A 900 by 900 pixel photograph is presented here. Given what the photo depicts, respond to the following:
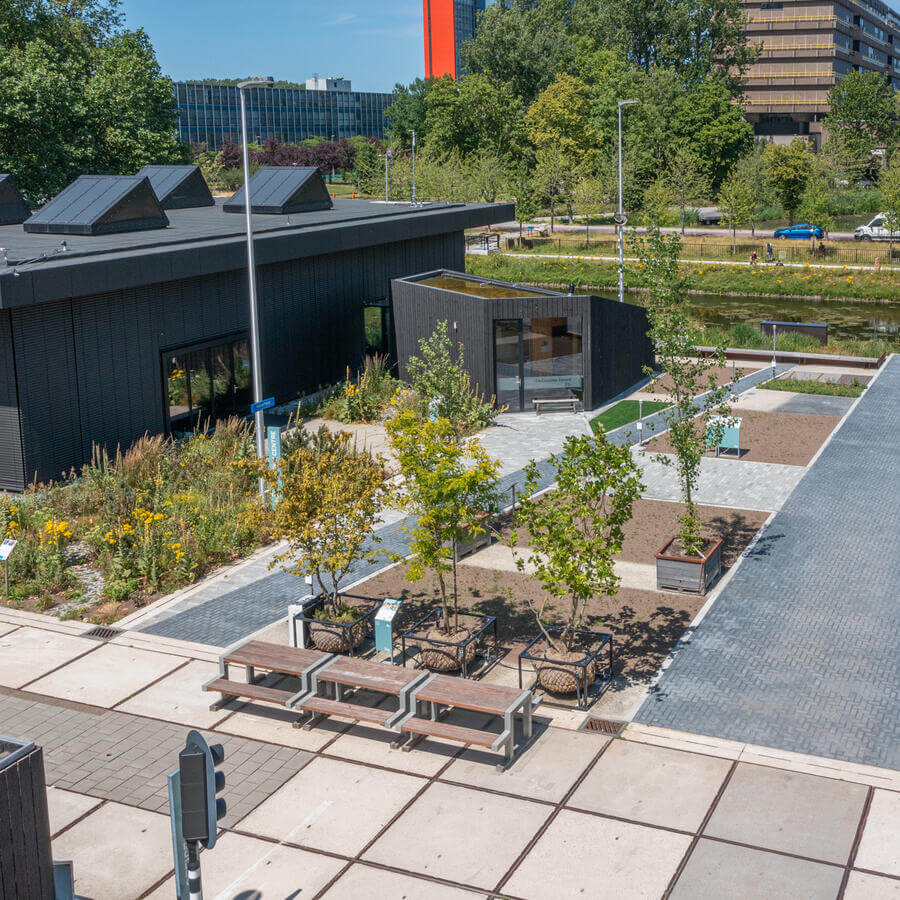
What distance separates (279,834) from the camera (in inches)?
417

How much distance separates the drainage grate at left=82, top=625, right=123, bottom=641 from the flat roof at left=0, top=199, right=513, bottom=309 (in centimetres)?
726

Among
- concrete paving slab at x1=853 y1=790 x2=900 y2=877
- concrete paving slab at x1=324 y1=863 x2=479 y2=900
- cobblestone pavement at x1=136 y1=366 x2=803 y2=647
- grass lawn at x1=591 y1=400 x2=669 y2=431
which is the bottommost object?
concrete paving slab at x1=324 y1=863 x2=479 y2=900

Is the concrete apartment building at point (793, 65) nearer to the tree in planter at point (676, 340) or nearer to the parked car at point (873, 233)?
the parked car at point (873, 233)

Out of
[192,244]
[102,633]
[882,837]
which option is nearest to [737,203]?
[192,244]

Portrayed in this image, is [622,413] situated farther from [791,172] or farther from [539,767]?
[791,172]

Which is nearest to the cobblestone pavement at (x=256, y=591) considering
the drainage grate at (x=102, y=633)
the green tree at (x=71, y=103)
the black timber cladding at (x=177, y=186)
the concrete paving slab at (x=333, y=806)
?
the drainage grate at (x=102, y=633)

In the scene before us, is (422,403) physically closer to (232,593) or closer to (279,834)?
(232,593)

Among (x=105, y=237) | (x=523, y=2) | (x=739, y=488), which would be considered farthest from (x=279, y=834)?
(x=523, y=2)

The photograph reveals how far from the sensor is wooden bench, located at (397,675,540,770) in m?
11.9

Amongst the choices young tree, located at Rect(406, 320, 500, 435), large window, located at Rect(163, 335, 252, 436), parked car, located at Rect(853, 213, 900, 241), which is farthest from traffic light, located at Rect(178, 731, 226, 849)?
parked car, located at Rect(853, 213, 900, 241)

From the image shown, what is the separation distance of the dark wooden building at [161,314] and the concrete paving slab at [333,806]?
12219 mm

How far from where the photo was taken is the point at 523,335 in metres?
27.8

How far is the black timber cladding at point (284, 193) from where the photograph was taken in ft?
109

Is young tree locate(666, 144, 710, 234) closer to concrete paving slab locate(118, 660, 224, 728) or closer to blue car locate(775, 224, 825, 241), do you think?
blue car locate(775, 224, 825, 241)
